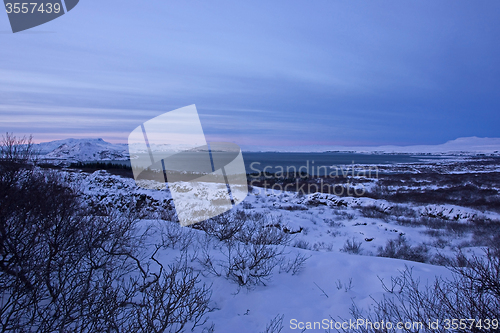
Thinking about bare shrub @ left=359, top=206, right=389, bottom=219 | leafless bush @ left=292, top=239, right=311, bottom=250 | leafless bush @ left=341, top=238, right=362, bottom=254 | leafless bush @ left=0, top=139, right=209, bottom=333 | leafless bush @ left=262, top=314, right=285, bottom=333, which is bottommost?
bare shrub @ left=359, top=206, right=389, bottom=219

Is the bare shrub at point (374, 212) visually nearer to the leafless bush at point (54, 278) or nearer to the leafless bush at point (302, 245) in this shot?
the leafless bush at point (302, 245)

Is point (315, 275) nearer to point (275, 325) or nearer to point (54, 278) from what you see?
point (275, 325)

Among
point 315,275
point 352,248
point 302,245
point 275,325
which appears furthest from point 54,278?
point 352,248

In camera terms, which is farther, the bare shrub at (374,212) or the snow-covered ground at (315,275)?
the bare shrub at (374,212)

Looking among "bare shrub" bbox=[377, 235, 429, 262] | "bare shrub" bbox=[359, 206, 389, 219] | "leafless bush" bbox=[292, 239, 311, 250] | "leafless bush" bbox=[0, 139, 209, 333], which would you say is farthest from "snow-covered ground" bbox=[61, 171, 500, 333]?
"bare shrub" bbox=[359, 206, 389, 219]

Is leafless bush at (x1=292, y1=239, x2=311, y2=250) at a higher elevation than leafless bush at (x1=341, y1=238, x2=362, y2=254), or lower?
higher

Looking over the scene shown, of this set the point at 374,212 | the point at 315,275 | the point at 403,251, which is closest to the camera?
the point at 315,275

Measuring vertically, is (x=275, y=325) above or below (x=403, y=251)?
above

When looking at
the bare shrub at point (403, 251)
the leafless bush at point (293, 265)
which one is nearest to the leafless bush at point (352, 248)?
the bare shrub at point (403, 251)

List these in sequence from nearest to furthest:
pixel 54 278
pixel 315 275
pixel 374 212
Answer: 1. pixel 54 278
2. pixel 315 275
3. pixel 374 212

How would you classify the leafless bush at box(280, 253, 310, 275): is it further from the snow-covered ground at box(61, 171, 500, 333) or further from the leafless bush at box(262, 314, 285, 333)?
the leafless bush at box(262, 314, 285, 333)

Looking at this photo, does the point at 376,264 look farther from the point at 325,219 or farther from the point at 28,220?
the point at 325,219

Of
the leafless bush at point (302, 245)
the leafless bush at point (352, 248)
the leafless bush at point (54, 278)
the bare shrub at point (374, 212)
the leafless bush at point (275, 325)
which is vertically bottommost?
the bare shrub at point (374, 212)

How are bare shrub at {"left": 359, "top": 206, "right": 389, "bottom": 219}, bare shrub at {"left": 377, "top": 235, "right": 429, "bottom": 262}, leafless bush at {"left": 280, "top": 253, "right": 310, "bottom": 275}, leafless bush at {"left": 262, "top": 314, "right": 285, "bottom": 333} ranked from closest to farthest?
leafless bush at {"left": 262, "top": 314, "right": 285, "bottom": 333} < leafless bush at {"left": 280, "top": 253, "right": 310, "bottom": 275} < bare shrub at {"left": 377, "top": 235, "right": 429, "bottom": 262} < bare shrub at {"left": 359, "top": 206, "right": 389, "bottom": 219}
